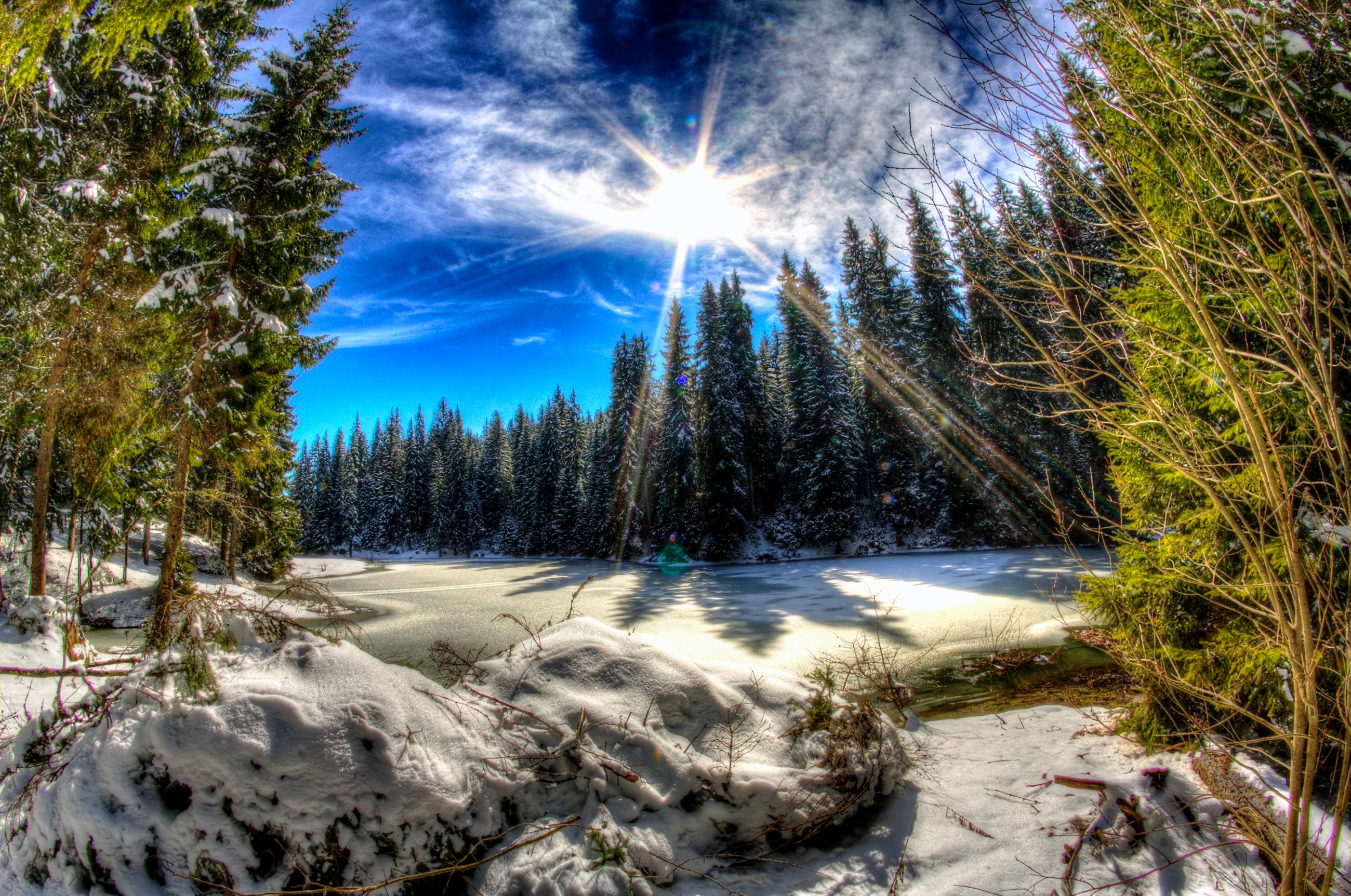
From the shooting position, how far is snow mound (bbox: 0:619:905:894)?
255 centimetres

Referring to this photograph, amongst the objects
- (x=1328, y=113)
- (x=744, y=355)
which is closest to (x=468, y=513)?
(x=744, y=355)

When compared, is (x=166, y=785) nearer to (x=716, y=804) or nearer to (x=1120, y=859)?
(x=716, y=804)

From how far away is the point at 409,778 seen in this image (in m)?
2.89

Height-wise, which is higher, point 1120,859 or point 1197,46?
point 1197,46

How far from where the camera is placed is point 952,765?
438 cm

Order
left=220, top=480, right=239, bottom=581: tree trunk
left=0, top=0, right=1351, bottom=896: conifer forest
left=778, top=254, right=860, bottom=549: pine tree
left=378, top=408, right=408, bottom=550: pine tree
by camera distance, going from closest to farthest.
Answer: left=0, top=0, right=1351, bottom=896: conifer forest → left=220, top=480, right=239, bottom=581: tree trunk → left=778, top=254, right=860, bottom=549: pine tree → left=378, top=408, right=408, bottom=550: pine tree

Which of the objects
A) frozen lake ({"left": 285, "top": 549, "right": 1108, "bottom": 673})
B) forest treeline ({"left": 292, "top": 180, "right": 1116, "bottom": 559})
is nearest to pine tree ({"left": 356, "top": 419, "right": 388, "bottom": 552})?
forest treeline ({"left": 292, "top": 180, "right": 1116, "bottom": 559})

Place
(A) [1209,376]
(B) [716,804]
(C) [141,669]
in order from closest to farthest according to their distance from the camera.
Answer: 1. (A) [1209,376]
2. (C) [141,669]
3. (B) [716,804]

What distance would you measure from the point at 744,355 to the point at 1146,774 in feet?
93.2

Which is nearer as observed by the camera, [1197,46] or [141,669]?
[141,669]

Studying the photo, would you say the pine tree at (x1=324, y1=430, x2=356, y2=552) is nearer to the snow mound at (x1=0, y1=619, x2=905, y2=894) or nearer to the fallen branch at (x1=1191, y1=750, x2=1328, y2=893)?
the snow mound at (x1=0, y1=619, x2=905, y2=894)

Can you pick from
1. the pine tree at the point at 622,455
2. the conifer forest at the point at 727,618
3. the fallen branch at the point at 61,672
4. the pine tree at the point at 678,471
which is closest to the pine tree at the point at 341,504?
the pine tree at the point at 622,455

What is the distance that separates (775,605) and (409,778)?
1185 cm

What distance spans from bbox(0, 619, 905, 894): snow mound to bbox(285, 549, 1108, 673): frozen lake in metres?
2.86
